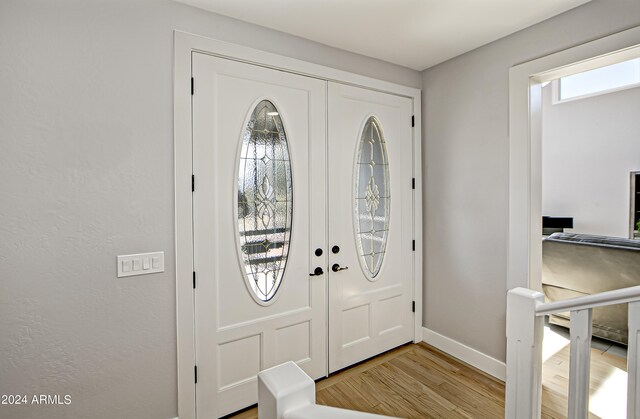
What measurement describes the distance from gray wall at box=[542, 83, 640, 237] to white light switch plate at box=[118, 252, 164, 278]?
7.50m

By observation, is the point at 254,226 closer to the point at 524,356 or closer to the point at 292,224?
the point at 292,224

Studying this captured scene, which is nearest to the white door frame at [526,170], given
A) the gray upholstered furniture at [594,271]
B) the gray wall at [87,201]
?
the gray upholstered furniture at [594,271]

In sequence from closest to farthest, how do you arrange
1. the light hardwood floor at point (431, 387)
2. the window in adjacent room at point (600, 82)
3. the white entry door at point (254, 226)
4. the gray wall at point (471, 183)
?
the white entry door at point (254, 226), the light hardwood floor at point (431, 387), the gray wall at point (471, 183), the window in adjacent room at point (600, 82)

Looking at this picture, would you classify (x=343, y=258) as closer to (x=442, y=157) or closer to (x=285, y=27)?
(x=442, y=157)

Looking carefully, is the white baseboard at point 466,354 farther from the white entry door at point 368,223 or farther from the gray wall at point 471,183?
the white entry door at point 368,223

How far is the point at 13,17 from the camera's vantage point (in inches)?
58.7

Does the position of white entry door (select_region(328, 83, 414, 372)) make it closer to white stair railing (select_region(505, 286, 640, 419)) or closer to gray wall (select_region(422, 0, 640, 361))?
gray wall (select_region(422, 0, 640, 361))

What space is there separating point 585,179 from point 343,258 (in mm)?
6346

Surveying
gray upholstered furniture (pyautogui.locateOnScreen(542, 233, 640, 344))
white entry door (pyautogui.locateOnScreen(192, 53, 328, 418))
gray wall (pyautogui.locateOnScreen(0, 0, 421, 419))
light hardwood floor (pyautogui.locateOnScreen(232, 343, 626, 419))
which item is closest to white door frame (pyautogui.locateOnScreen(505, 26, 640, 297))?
light hardwood floor (pyautogui.locateOnScreen(232, 343, 626, 419))

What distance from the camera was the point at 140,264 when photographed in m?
1.79

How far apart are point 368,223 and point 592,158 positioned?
6.09 m

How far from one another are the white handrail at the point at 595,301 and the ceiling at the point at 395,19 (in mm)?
1685

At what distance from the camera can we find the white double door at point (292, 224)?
6.56 ft

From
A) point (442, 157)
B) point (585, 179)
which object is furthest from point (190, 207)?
point (585, 179)
